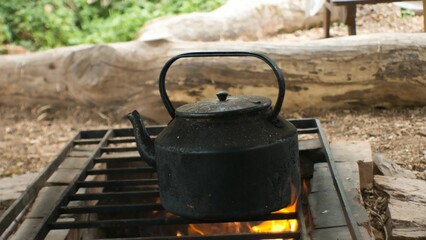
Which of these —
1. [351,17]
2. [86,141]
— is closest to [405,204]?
[86,141]

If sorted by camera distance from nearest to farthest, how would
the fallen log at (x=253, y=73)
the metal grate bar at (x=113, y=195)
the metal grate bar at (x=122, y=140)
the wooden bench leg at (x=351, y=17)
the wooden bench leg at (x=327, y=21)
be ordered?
1. the metal grate bar at (x=113, y=195)
2. the metal grate bar at (x=122, y=140)
3. the fallen log at (x=253, y=73)
4. the wooden bench leg at (x=351, y=17)
5. the wooden bench leg at (x=327, y=21)

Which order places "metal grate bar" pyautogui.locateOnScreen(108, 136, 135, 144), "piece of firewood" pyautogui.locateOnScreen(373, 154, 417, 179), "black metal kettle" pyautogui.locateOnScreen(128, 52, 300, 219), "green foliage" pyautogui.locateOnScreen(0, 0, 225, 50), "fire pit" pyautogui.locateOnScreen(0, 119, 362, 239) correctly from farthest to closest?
"green foliage" pyautogui.locateOnScreen(0, 0, 225, 50)
"metal grate bar" pyautogui.locateOnScreen(108, 136, 135, 144)
"piece of firewood" pyautogui.locateOnScreen(373, 154, 417, 179)
"fire pit" pyautogui.locateOnScreen(0, 119, 362, 239)
"black metal kettle" pyautogui.locateOnScreen(128, 52, 300, 219)

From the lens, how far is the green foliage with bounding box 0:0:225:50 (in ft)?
24.2

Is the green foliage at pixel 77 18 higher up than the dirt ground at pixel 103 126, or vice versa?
the green foliage at pixel 77 18

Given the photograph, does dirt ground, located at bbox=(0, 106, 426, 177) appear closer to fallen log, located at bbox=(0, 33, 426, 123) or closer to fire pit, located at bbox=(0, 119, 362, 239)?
fallen log, located at bbox=(0, 33, 426, 123)

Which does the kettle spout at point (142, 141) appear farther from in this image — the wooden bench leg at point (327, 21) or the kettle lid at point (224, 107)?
the wooden bench leg at point (327, 21)

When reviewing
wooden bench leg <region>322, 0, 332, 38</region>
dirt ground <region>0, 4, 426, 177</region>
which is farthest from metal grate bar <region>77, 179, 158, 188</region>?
wooden bench leg <region>322, 0, 332, 38</region>

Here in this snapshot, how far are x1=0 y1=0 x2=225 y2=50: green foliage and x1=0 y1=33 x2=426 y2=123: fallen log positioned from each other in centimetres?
235

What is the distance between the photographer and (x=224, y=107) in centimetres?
226

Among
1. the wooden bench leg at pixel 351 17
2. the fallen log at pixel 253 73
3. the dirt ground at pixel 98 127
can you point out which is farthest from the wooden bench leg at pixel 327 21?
the dirt ground at pixel 98 127

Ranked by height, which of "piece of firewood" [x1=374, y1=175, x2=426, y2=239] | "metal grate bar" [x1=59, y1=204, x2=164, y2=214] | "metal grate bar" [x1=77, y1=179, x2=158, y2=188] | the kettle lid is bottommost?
"piece of firewood" [x1=374, y1=175, x2=426, y2=239]

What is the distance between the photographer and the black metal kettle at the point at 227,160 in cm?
218

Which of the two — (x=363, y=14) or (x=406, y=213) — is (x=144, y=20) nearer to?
(x=363, y=14)

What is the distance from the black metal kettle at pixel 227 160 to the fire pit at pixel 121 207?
0.12 m
